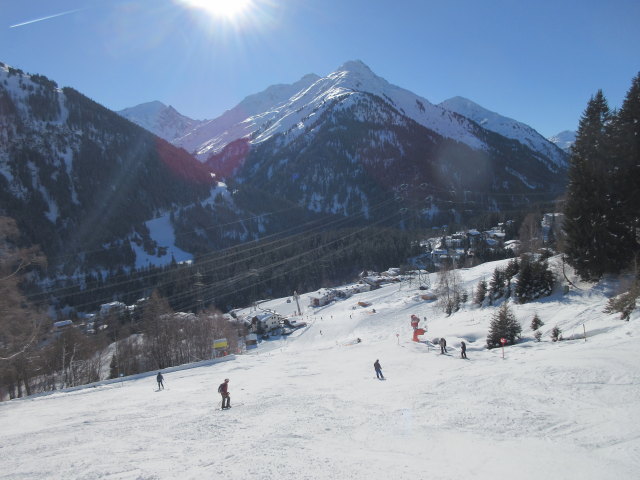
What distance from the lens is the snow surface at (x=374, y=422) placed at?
9.10 meters

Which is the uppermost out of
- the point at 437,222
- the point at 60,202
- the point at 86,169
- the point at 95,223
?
the point at 86,169

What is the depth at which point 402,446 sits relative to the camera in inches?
417

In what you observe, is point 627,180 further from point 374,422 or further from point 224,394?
point 224,394

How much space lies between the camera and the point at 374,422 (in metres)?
13.0

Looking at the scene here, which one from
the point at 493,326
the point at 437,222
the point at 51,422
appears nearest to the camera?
the point at 51,422

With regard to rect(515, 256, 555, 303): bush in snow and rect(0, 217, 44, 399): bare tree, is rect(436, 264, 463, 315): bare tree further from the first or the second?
rect(0, 217, 44, 399): bare tree

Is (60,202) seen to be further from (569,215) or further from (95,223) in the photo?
(569,215)

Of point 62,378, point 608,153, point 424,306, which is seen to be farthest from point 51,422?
point 424,306

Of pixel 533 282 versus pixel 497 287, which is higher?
pixel 533 282

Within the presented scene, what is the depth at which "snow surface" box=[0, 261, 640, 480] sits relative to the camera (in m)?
9.10

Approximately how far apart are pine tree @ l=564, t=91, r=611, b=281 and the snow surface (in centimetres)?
575

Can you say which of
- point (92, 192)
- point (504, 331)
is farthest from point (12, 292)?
point (92, 192)

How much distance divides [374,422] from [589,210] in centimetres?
2786

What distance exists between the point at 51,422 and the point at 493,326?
1073 inches
